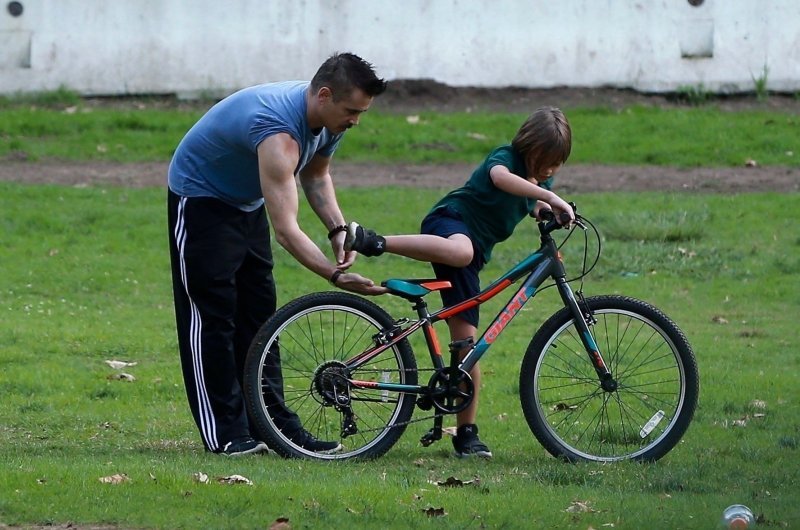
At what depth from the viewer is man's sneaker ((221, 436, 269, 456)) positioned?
666 centimetres

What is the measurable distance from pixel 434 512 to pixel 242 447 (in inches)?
58.9

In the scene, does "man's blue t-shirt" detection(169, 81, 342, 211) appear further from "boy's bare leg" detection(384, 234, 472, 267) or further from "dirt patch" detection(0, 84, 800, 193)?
"dirt patch" detection(0, 84, 800, 193)

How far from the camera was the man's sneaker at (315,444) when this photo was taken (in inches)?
264

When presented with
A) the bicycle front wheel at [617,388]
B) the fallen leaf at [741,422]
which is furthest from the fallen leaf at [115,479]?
the fallen leaf at [741,422]

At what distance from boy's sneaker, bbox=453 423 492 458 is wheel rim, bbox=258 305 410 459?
Result: 39 centimetres

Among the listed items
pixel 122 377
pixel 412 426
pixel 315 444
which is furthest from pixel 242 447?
pixel 122 377

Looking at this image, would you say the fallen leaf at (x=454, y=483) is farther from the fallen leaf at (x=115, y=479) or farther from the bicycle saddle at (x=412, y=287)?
the fallen leaf at (x=115, y=479)

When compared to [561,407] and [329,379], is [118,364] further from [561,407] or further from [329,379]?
[561,407]

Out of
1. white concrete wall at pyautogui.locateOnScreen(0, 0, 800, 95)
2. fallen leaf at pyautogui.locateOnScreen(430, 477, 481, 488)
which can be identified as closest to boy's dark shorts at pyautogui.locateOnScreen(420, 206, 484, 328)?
fallen leaf at pyautogui.locateOnScreen(430, 477, 481, 488)

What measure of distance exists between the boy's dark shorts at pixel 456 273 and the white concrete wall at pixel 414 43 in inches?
443

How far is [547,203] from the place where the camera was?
6.58m

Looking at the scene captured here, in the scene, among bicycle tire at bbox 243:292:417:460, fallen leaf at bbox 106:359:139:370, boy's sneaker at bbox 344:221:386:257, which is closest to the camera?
boy's sneaker at bbox 344:221:386:257

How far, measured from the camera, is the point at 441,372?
6.69 meters

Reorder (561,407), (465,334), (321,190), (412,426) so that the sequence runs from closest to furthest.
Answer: (465,334)
(321,190)
(561,407)
(412,426)
